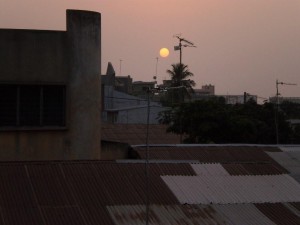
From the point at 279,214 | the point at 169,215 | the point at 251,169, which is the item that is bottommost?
the point at 279,214

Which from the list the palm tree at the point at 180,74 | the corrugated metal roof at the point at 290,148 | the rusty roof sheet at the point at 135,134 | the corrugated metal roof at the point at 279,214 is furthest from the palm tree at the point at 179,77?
the corrugated metal roof at the point at 279,214

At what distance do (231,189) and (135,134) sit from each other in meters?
26.7

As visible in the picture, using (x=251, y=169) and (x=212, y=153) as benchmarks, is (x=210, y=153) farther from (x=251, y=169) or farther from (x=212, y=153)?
(x=251, y=169)

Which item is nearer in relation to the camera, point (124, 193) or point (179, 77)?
point (124, 193)

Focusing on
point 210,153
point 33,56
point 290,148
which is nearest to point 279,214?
point 210,153

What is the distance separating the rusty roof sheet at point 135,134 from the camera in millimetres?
39416

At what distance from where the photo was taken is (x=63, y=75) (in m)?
16.8

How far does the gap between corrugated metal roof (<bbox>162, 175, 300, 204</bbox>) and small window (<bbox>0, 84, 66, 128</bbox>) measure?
4.05 m

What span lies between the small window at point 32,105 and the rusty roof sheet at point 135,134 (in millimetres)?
21497

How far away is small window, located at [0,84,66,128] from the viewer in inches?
655

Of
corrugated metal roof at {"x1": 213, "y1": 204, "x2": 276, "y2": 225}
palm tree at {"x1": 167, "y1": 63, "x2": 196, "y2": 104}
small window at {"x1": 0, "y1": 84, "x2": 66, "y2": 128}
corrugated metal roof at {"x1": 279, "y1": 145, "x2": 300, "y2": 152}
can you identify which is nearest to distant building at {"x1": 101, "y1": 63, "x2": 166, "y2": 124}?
palm tree at {"x1": 167, "y1": 63, "x2": 196, "y2": 104}

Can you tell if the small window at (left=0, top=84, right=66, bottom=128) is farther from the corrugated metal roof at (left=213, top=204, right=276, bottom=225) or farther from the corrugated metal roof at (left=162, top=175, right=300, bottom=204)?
the corrugated metal roof at (left=213, top=204, right=276, bottom=225)

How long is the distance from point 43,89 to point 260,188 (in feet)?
21.2

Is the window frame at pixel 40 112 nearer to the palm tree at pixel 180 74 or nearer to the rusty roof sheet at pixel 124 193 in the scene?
the rusty roof sheet at pixel 124 193
